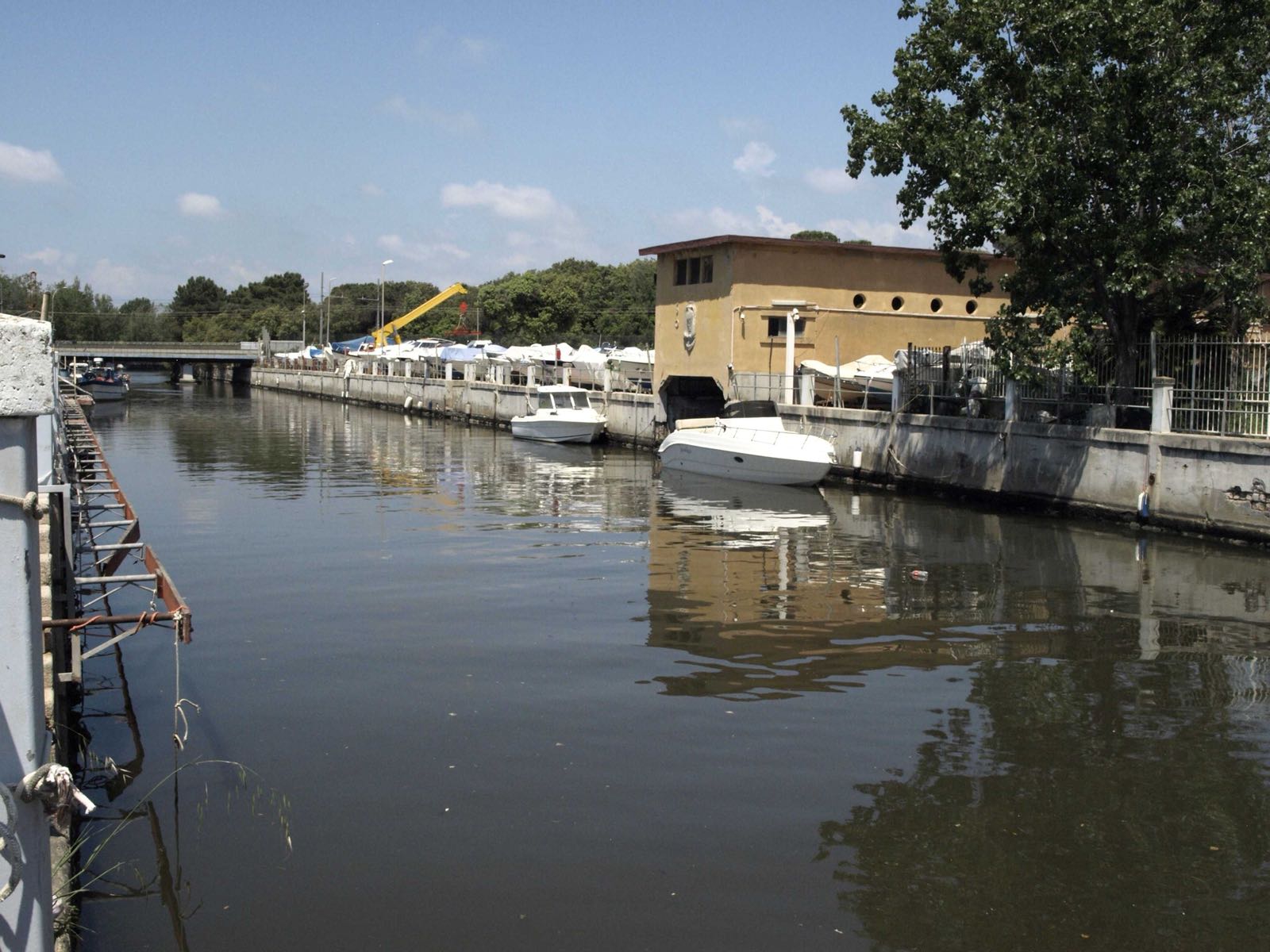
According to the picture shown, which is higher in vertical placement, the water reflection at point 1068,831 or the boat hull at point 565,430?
the boat hull at point 565,430

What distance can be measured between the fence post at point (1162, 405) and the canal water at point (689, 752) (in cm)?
290

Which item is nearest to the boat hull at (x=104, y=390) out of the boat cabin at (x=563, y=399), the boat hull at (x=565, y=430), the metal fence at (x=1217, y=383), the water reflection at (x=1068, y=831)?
the boat cabin at (x=563, y=399)

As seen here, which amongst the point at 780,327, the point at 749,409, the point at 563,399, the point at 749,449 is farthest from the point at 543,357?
the point at 749,449

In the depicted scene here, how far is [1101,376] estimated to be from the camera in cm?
2609

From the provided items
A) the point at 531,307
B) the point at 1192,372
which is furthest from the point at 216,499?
the point at 531,307

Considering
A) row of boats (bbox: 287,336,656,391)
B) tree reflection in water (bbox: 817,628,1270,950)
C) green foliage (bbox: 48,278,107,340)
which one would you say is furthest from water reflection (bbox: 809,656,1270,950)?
green foliage (bbox: 48,278,107,340)

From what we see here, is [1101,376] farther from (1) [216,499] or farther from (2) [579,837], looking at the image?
(2) [579,837]

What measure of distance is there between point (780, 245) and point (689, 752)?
95.7 feet

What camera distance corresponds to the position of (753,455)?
1210 inches

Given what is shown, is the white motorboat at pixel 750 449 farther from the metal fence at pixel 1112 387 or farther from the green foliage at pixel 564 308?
the green foliage at pixel 564 308

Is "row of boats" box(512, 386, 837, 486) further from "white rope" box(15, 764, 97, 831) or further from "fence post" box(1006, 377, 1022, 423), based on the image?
"white rope" box(15, 764, 97, 831)

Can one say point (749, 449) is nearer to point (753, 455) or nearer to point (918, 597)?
point (753, 455)

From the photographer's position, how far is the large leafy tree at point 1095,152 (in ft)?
69.9

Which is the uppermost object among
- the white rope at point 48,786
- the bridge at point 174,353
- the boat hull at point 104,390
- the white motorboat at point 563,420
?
the bridge at point 174,353
